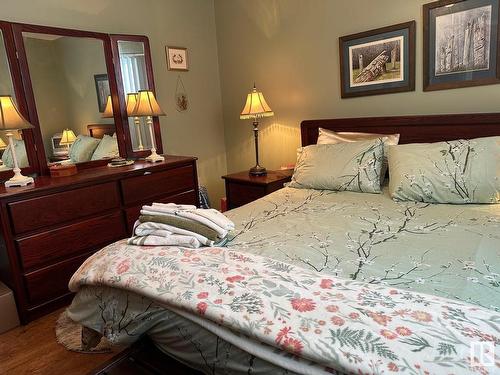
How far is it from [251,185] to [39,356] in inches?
72.0

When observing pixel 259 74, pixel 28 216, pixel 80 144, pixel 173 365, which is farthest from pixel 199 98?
pixel 173 365

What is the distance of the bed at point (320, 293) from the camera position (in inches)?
31.9

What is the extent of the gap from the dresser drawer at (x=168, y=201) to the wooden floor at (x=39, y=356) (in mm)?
821

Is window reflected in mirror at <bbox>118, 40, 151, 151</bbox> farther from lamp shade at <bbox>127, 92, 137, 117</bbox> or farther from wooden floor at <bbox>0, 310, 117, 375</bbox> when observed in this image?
wooden floor at <bbox>0, 310, 117, 375</bbox>

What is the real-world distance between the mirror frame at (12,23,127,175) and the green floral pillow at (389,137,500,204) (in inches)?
85.6

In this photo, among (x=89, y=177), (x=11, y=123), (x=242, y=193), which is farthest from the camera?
(x=242, y=193)

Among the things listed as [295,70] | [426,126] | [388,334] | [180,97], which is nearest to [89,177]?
[180,97]

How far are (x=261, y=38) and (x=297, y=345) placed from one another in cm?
309

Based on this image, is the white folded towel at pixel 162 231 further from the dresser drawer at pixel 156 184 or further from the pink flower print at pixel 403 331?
the dresser drawer at pixel 156 184

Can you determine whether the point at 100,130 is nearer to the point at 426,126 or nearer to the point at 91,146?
the point at 91,146

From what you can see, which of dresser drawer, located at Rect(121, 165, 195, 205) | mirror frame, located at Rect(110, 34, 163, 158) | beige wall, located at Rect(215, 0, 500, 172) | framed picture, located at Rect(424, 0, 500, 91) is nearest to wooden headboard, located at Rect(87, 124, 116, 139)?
mirror frame, located at Rect(110, 34, 163, 158)

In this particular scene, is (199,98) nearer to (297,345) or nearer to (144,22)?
(144,22)

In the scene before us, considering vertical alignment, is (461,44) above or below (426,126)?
above

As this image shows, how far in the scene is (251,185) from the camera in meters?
2.96
